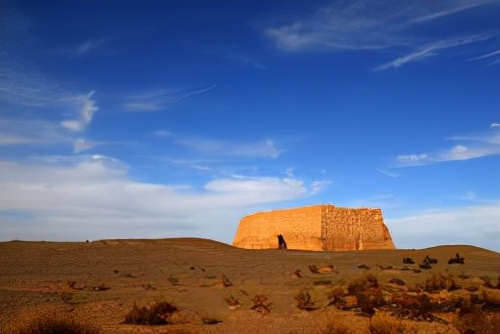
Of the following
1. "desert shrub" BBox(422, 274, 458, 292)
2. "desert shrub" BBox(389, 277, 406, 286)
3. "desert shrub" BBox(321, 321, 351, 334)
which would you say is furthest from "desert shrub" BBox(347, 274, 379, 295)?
"desert shrub" BBox(321, 321, 351, 334)

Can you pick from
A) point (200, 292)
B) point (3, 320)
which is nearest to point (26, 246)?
point (200, 292)

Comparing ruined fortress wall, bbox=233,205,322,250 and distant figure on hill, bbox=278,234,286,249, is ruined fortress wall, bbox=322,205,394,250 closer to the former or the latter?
ruined fortress wall, bbox=233,205,322,250

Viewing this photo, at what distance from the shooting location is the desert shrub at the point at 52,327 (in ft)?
33.1

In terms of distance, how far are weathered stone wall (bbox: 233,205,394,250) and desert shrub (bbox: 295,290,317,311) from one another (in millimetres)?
35452

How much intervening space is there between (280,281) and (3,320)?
10138 millimetres

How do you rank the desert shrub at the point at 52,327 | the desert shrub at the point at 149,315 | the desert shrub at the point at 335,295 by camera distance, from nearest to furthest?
the desert shrub at the point at 52,327, the desert shrub at the point at 149,315, the desert shrub at the point at 335,295

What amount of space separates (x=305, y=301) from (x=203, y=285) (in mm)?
5512

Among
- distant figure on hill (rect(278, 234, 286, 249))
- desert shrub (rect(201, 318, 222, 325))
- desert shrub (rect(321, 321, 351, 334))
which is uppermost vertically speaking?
distant figure on hill (rect(278, 234, 286, 249))

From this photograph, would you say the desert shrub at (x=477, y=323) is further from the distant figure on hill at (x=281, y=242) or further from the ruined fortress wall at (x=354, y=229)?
the distant figure on hill at (x=281, y=242)

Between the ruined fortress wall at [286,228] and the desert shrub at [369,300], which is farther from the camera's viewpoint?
the ruined fortress wall at [286,228]

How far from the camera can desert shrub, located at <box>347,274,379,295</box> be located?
1556cm

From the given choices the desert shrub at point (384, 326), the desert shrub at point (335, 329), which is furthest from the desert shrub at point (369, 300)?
the desert shrub at point (335, 329)

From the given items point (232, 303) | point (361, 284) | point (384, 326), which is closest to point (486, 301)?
point (361, 284)

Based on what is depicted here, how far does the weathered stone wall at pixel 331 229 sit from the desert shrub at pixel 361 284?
111ft
